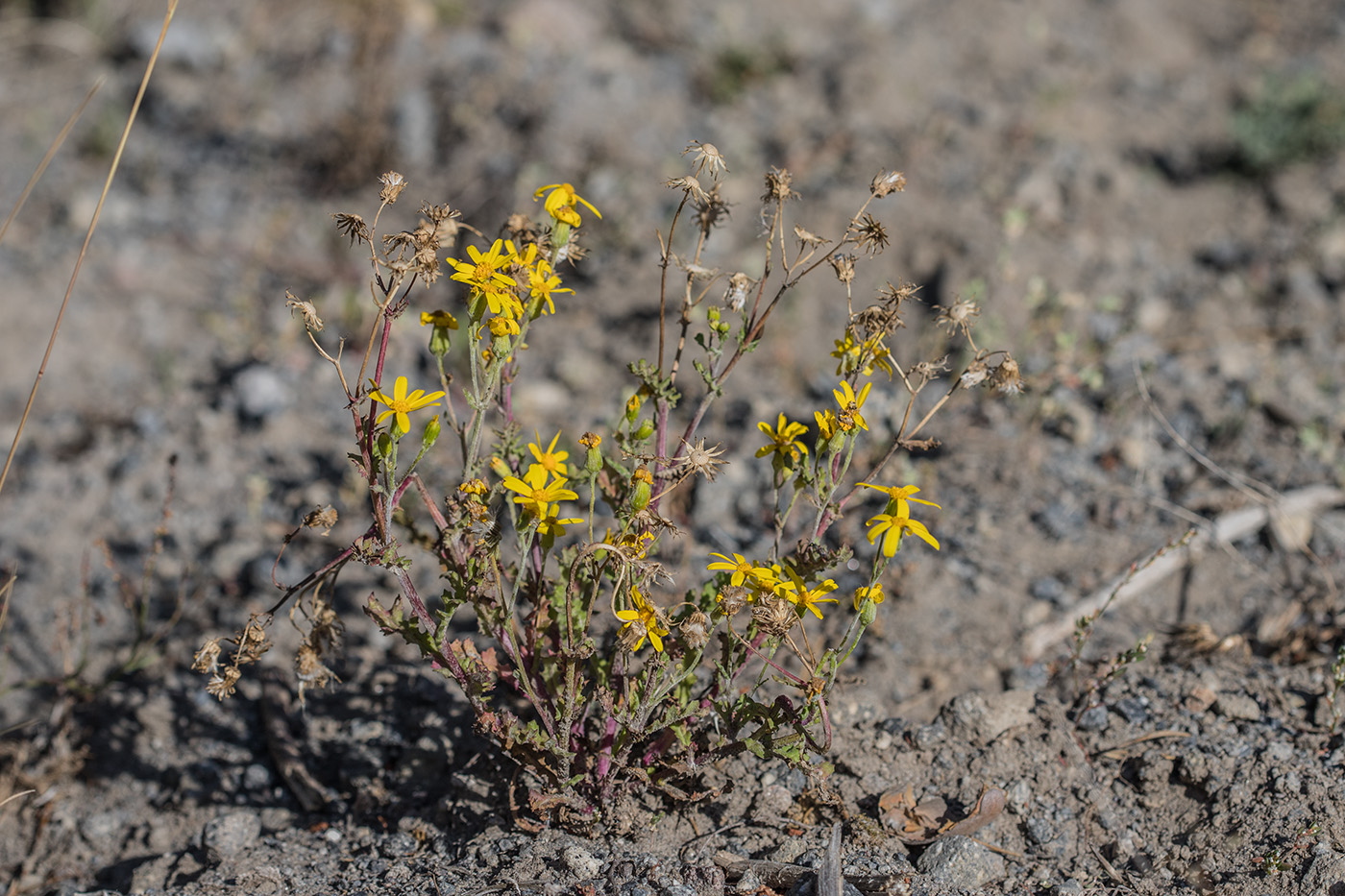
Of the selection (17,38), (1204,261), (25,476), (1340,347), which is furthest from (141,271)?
(1340,347)

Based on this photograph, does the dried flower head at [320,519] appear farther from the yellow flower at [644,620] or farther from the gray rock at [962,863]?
the gray rock at [962,863]

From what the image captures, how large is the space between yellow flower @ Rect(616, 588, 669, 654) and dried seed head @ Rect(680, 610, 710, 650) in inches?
2.2

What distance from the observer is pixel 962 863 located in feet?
7.60

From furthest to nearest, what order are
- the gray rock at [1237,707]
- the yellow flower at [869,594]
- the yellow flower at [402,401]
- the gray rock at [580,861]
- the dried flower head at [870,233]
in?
the gray rock at [1237,707] → the gray rock at [580,861] → the dried flower head at [870,233] → the yellow flower at [869,594] → the yellow flower at [402,401]

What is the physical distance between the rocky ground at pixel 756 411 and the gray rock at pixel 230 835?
0.05ft

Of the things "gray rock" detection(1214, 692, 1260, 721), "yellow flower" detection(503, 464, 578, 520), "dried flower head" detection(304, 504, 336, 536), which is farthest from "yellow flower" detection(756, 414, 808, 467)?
"gray rock" detection(1214, 692, 1260, 721)

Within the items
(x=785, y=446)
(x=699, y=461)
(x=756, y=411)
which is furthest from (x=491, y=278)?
(x=756, y=411)

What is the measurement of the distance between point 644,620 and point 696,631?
0.11 meters

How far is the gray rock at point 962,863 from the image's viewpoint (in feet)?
7.55

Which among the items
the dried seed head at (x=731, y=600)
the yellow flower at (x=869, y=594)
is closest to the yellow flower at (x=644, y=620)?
the dried seed head at (x=731, y=600)

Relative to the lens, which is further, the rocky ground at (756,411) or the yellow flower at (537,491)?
the rocky ground at (756,411)

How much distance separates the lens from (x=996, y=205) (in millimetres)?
5051

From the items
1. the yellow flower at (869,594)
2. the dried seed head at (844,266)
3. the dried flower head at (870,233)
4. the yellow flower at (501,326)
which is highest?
the yellow flower at (501,326)

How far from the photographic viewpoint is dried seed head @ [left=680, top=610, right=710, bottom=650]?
6.49 ft
